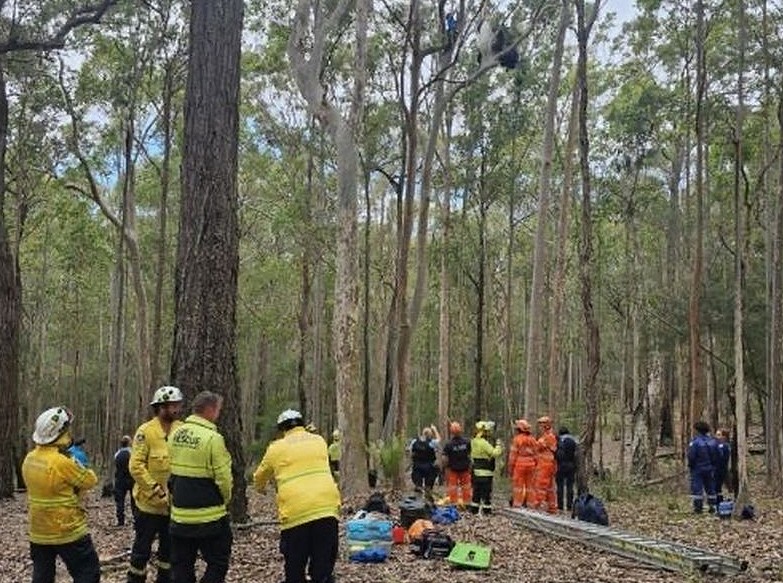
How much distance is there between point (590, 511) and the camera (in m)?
12.4

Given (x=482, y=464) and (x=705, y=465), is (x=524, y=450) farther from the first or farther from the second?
(x=705, y=465)

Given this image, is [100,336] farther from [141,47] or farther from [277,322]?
[141,47]

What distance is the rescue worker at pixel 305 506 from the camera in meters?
6.29

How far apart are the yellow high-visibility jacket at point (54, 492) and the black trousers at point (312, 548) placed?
146 cm

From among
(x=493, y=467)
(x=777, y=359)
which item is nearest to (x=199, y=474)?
(x=493, y=467)

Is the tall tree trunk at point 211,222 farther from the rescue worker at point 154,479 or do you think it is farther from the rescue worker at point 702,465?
the rescue worker at point 702,465

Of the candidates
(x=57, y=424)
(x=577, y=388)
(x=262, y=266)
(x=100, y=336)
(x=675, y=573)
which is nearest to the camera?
(x=57, y=424)

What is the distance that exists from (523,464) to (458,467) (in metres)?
1.10

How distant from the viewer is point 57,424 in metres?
6.07

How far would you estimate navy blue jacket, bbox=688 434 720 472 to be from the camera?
14.7 m

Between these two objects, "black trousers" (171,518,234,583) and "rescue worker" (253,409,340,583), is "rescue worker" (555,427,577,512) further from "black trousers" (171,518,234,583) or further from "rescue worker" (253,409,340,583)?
"black trousers" (171,518,234,583)

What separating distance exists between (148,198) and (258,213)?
14.0ft

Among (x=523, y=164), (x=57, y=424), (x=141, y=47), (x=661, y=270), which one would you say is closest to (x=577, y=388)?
(x=661, y=270)

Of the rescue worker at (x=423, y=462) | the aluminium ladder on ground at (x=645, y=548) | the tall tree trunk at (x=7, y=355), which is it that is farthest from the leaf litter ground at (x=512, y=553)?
the rescue worker at (x=423, y=462)
